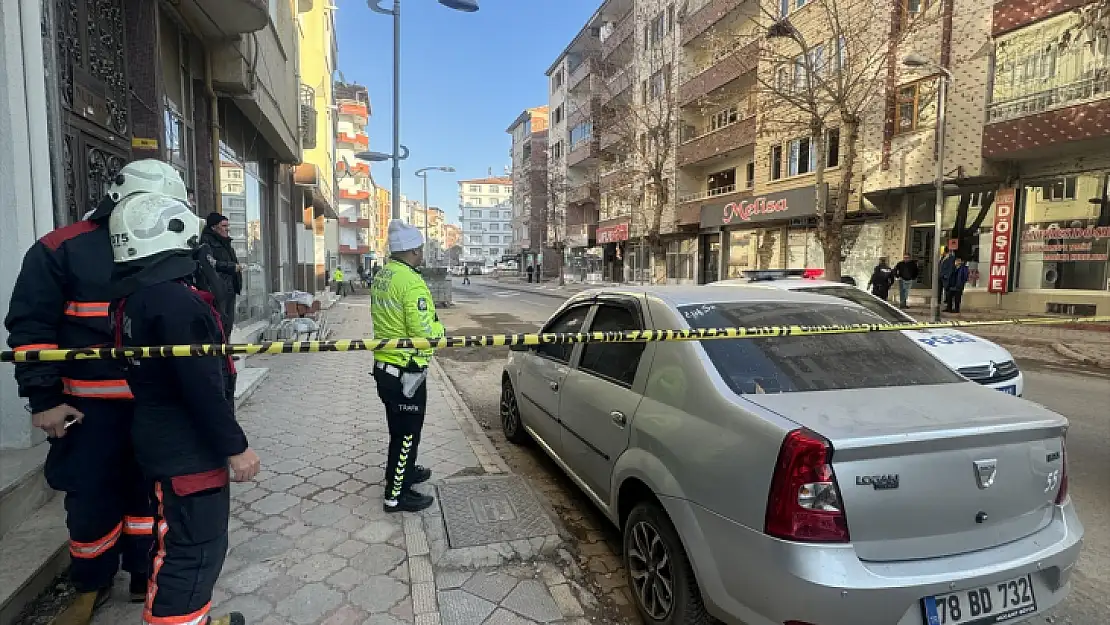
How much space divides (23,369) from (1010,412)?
12.7 ft

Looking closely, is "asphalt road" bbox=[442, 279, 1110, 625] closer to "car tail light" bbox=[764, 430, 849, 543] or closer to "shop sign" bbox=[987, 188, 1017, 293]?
"car tail light" bbox=[764, 430, 849, 543]

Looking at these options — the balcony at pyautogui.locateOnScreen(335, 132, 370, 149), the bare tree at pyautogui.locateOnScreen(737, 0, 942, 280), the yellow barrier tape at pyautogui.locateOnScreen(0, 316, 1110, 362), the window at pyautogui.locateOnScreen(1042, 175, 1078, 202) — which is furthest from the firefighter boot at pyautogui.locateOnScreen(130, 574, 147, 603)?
the balcony at pyautogui.locateOnScreen(335, 132, 370, 149)

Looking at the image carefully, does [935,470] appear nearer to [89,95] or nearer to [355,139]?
[89,95]

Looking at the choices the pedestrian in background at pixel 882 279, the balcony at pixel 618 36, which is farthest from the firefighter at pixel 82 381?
the balcony at pixel 618 36

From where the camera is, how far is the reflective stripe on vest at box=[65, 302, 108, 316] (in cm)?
242

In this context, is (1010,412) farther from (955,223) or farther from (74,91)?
(955,223)

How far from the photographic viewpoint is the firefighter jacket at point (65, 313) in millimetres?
2309

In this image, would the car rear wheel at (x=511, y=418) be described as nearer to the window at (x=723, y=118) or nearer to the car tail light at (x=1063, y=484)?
the car tail light at (x=1063, y=484)

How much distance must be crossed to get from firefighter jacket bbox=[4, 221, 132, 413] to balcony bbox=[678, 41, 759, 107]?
24087mm

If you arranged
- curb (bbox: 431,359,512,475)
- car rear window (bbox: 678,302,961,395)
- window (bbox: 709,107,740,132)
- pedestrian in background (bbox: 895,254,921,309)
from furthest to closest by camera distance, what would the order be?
window (bbox: 709,107,740,132) < pedestrian in background (bbox: 895,254,921,309) < curb (bbox: 431,359,512,475) < car rear window (bbox: 678,302,961,395)

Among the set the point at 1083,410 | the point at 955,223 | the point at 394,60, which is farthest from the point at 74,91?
the point at 955,223

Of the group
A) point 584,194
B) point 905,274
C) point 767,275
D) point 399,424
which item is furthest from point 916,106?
point 584,194

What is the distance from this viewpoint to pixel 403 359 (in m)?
3.52

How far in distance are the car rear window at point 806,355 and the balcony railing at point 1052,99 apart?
50.2ft
